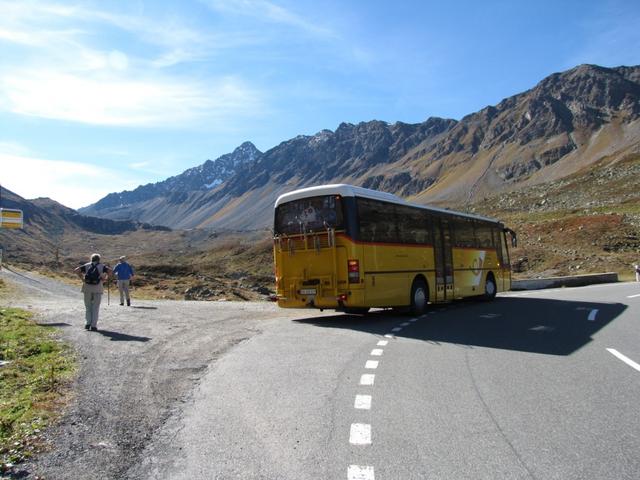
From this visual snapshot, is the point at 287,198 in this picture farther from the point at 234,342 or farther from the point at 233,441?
the point at 233,441

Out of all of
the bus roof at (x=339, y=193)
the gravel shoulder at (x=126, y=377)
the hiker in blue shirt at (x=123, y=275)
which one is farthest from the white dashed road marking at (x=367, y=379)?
the hiker in blue shirt at (x=123, y=275)

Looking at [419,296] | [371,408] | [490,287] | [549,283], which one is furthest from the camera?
[549,283]

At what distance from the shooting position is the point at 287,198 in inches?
626

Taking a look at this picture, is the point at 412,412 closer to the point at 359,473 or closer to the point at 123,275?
the point at 359,473

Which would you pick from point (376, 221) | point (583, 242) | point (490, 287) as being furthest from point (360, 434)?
point (583, 242)

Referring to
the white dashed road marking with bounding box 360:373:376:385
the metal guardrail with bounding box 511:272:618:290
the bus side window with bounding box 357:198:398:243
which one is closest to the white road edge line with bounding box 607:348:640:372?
the white dashed road marking with bounding box 360:373:376:385

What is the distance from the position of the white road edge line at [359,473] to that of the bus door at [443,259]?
13721 millimetres

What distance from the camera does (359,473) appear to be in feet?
14.5

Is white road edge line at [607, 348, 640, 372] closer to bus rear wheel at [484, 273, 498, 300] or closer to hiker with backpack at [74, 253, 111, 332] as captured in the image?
hiker with backpack at [74, 253, 111, 332]

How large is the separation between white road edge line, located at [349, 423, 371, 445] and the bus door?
12665 millimetres

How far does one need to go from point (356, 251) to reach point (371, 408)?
26.6 ft

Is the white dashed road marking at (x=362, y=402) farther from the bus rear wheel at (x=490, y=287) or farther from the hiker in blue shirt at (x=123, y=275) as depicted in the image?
the bus rear wheel at (x=490, y=287)

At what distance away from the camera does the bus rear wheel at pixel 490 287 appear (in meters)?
22.5

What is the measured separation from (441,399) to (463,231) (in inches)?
570
